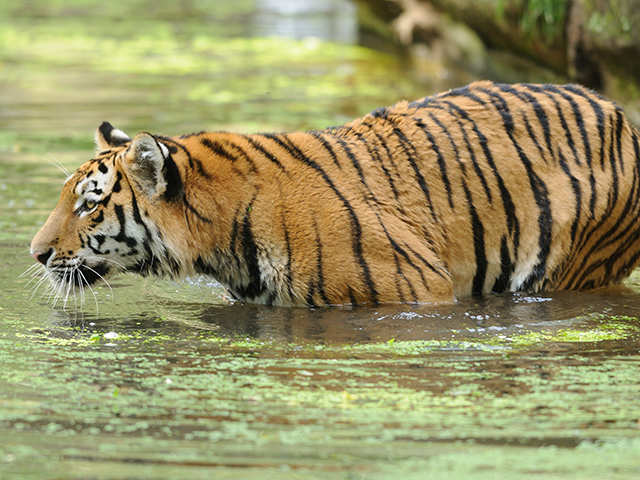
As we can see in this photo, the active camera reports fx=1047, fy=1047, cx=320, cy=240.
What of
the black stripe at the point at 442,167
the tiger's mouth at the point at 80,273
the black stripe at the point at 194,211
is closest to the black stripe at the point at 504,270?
the black stripe at the point at 442,167

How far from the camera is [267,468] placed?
3016 millimetres

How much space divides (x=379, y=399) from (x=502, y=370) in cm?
59

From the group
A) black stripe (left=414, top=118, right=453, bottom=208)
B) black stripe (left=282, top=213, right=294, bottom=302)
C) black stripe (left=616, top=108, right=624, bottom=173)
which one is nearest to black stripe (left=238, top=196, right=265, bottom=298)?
black stripe (left=282, top=213, right=294, bottom=302)

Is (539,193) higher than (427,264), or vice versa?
(539,193)

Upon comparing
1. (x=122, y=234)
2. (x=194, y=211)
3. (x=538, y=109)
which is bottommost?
(x=122, y=234)

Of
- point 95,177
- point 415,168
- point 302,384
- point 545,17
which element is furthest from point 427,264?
point 545,17

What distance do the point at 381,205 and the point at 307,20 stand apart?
14.8m

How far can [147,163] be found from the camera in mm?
4520

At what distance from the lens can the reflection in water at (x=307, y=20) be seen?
16844mm

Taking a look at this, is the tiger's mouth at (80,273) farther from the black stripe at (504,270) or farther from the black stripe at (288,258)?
the black stripe at (504,270)

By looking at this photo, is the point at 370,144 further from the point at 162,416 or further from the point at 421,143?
the point at 162,416

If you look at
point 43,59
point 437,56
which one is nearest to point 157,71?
point 43,59

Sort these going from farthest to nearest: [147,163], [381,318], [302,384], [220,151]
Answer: [220,151], [381,318], [147,163], [302,384]

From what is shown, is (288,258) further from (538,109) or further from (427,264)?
(538,109)
